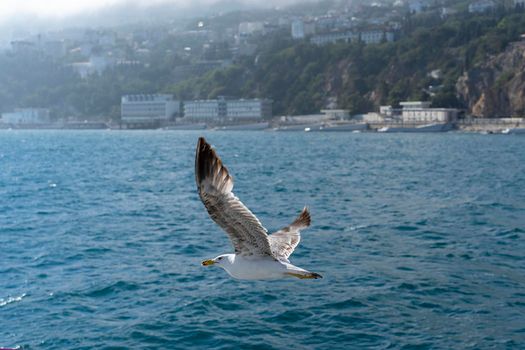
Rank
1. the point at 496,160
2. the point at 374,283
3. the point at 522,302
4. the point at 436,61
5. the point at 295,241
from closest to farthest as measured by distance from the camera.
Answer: the point at 295,241 < the point at 522,302 < the point at 374,283 < the point at 496,160 < the point at 436,61

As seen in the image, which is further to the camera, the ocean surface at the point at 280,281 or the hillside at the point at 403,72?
the hillside at the point at 403,72

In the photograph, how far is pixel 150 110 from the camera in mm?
178750

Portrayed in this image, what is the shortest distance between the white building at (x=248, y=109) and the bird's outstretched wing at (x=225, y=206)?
149 meters

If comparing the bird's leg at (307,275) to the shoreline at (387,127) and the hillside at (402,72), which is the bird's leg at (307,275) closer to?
the shoreline at (387,127)

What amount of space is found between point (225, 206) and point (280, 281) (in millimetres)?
10645

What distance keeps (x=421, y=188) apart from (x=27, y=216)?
18502mm

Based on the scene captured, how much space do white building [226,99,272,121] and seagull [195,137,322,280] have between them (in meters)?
149

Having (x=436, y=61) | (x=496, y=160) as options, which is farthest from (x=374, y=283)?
(x=436, y=61)

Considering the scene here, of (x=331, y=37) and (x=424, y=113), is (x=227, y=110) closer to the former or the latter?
(x=331, y=37)

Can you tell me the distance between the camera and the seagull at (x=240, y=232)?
24.4ft

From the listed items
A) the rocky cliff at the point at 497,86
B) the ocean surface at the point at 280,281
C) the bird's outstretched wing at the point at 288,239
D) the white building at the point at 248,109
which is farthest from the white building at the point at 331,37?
the bird's outstretched wing at the point at 288,239

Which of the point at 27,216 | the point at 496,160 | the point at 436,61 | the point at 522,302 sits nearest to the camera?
the point at 522,302

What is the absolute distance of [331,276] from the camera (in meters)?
18.7

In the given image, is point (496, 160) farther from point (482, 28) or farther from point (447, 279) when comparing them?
point (482, 28)
